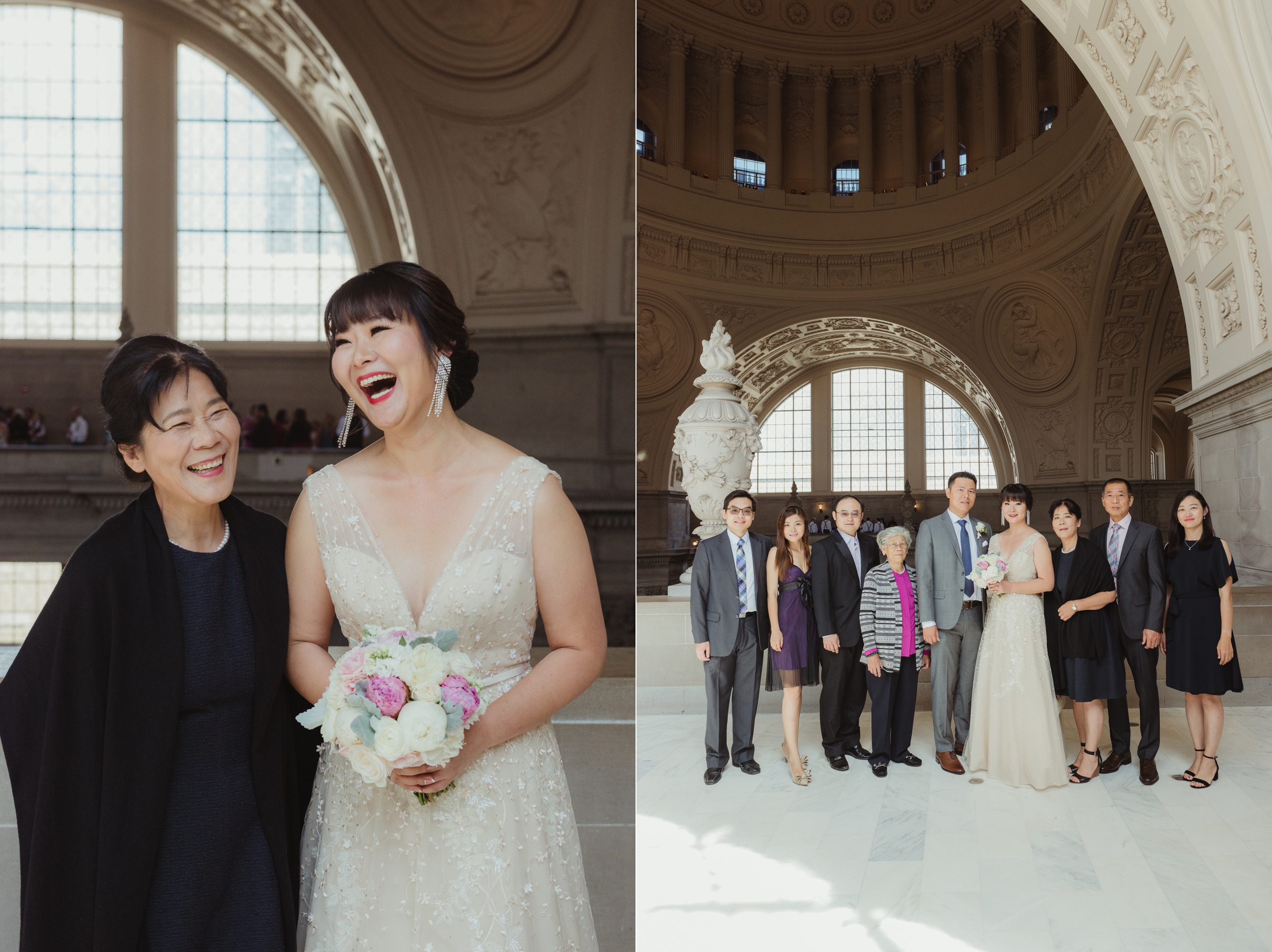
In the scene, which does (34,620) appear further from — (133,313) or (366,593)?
(366,593)

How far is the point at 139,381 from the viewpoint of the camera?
1818 mm

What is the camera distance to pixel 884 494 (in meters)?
24.9

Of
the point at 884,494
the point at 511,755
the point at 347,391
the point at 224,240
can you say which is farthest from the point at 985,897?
the point at 884,494

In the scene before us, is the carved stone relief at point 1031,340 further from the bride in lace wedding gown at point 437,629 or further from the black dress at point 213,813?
the black dress at point 213,813

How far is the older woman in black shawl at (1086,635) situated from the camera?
563 centimetres

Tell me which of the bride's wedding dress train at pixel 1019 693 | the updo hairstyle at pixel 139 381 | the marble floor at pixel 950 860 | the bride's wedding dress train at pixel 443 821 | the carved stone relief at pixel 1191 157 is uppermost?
the carved stone relief at pixel 1191 157

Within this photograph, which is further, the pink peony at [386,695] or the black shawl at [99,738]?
the black shawl at [99,738]

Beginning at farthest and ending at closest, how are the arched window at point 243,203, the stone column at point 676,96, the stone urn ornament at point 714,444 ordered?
1. the stone column at point 676,96
2. the stone urn ornament at point 714,444
3. the arched window at point 243,203

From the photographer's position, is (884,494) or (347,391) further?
(884,494)

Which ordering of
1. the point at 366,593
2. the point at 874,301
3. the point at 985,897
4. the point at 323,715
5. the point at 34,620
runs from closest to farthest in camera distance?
1. the point at 323,715
2. the point at 366,593
3. the point at 34,620
4. the point at 985,897
5. the point at 874,301

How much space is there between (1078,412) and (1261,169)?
12039mm

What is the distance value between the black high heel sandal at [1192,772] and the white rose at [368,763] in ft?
19.5

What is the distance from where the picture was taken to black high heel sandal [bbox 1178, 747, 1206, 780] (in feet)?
18.1

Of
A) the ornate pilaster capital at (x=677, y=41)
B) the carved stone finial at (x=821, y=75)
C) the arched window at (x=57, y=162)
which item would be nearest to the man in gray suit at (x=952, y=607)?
the arched window at (x=57, y=162)
